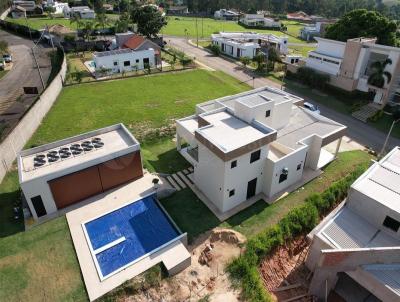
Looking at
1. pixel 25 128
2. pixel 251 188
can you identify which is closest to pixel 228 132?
pixel 251 188

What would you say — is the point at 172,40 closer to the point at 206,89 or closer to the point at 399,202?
the point at 206,89

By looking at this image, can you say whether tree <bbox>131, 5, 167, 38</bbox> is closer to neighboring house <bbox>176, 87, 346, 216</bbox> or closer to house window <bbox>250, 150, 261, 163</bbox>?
neighboring house <bbox>176, 87, 346, 216</bbox>

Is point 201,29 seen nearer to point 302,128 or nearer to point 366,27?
point 366,27

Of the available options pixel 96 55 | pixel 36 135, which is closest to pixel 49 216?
pixel 36 135

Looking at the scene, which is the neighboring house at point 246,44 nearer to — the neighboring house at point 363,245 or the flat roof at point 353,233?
the neighboring house at point 363,245

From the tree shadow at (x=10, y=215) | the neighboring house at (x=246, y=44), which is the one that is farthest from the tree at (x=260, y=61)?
the tree shadow at (x=10, y=215)
